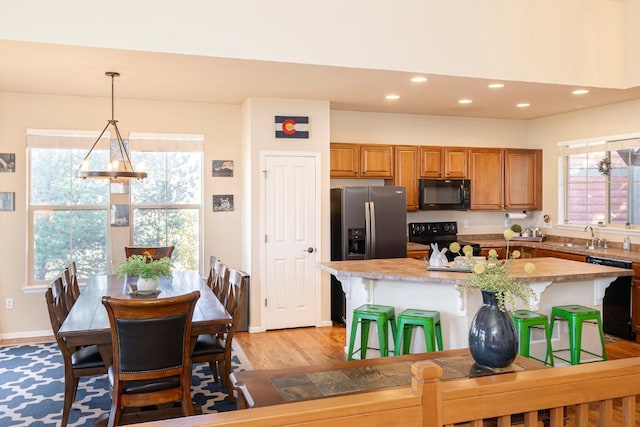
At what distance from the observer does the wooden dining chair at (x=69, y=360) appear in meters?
3.27

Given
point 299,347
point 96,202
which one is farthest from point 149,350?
point 96,202

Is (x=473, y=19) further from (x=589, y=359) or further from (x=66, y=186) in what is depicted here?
(x=66, y=186)

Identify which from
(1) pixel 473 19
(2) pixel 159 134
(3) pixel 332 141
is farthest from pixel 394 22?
(2) pixel 159 134

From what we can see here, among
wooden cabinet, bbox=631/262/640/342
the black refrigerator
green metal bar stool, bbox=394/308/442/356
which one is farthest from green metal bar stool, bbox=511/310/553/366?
the black refrigerator

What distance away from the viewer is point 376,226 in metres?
5.98

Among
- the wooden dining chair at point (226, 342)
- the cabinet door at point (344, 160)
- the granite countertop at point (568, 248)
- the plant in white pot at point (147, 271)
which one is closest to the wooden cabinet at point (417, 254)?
the granite countertop at point (568, 248)

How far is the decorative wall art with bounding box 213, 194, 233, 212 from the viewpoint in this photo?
6.23 meters

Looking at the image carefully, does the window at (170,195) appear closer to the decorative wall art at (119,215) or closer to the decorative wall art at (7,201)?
the decorative wall art at (119,215)

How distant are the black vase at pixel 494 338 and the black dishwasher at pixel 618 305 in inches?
153

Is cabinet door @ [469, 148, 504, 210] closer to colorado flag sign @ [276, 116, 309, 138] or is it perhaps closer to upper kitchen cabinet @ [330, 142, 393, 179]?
upper kitchen cabinet @ [330, 142, 393, 179]

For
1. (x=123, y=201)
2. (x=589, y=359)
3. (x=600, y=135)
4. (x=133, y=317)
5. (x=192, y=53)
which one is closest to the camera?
(x=133, y=317)

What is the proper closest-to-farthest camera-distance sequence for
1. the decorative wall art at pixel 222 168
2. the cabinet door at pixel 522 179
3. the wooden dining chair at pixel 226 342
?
the wooden dining chair at pixel 226 342 < the decorative wall art at pixel 222 168 < the cabinet door at pixel 522 179

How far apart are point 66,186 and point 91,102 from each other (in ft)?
3.23

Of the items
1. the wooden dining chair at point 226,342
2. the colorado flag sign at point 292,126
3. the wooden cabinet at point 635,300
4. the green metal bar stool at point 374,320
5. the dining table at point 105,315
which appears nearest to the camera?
the dining table at point 105,315
